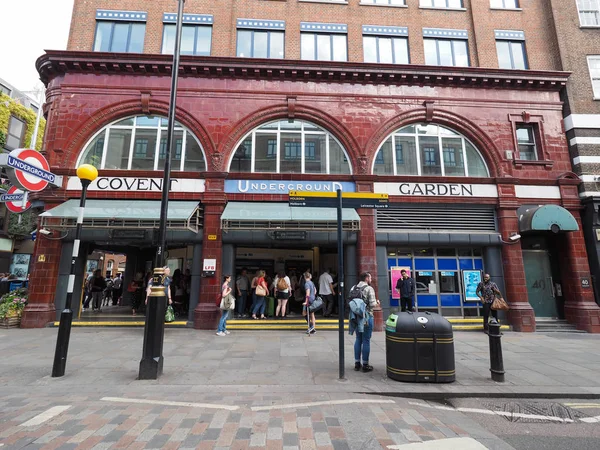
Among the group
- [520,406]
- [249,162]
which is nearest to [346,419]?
[520,406]

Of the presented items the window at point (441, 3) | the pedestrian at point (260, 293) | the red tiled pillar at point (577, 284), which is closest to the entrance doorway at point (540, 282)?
the red tiled pillar at point (577, 284)

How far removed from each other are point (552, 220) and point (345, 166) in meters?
7.75

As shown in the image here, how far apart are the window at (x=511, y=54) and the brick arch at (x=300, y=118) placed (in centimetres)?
798

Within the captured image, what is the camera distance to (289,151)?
1245 cm

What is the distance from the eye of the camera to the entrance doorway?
1213cm

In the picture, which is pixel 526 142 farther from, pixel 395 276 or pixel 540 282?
pixel 395 276

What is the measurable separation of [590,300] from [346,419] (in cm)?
1257

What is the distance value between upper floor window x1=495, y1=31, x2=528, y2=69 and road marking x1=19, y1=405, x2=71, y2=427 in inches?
723

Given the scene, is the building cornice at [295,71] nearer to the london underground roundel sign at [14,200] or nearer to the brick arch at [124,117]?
the brick arch at [124,117]

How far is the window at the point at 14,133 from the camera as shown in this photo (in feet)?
79.7

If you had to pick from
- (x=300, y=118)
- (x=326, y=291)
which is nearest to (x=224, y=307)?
(x=326, y=291)

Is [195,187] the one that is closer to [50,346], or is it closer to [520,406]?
[50,346]

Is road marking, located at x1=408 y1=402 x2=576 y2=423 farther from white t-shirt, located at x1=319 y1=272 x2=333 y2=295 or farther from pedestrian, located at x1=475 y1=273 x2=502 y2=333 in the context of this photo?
white t-shirt, located at x1=319 y1=272 x2=333 y2=295

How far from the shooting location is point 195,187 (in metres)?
11.7
